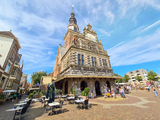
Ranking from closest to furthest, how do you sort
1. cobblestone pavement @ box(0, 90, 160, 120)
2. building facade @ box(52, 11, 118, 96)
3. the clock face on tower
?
cobblestone pavement @ box(0, 90, 160, 120), building facade @ box(52, 11, 118, 96), the clock face on tower

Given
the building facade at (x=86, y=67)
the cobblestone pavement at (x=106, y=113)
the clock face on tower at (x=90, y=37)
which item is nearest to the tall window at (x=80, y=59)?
the building facade at (x=86, y=67)

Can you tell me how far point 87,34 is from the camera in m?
16.9

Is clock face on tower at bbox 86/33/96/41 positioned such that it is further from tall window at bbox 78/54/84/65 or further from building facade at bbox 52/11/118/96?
tall window at bbox 78/54/84/65

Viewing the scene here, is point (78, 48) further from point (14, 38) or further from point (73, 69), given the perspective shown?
point (14, 38)

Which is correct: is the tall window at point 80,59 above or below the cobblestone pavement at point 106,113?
above

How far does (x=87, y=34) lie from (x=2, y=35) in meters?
18.3

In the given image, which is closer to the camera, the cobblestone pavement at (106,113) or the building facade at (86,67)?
the cobblestone pavement at (106,113)

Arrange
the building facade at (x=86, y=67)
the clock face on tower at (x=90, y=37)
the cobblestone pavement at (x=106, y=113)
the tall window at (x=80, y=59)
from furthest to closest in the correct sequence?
the clock face on tower at (x=90, y=37) < the tall window at (x=80, y=59) < the building facade at (x=86, y=67) < the cobblestone pavement at (x=106, y=113)

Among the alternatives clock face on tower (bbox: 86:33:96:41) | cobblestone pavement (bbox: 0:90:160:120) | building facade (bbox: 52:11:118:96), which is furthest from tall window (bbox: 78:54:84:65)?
cobblestone pavement (bbox: 0:90:160:120)

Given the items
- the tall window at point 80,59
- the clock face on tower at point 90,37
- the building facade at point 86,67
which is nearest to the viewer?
the building facade at point 86,67

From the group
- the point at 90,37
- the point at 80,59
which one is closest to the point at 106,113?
the point at 80,59

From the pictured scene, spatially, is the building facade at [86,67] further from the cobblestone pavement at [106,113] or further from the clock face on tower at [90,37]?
the cobblestone pavement at [106,113]

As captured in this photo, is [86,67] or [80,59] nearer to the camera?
[86,67]

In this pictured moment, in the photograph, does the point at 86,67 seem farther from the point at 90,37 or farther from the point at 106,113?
the point at 106,113
